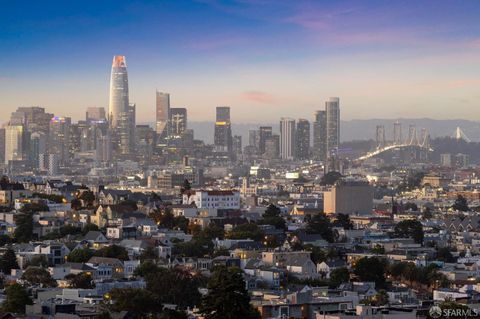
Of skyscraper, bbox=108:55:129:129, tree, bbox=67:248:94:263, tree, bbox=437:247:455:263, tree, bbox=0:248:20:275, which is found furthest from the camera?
skyscraper, bbox=108:55:129:129

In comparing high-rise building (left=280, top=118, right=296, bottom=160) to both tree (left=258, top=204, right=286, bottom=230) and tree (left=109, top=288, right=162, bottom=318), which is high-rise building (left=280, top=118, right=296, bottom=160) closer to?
tree (left=258, top=204, right=286, bottom=230)

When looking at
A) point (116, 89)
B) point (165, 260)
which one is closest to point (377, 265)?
point (165, 260)

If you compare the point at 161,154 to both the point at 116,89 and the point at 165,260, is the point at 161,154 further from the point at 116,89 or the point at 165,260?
the point at 165,260

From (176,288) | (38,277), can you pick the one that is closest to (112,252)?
(38,277)

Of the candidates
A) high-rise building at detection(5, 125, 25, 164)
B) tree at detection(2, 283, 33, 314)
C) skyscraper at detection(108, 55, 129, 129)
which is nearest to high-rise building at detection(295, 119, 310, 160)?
skyscraper at detection(108, 55, 129, 129)

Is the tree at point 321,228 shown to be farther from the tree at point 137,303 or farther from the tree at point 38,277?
the tree at point 137,303

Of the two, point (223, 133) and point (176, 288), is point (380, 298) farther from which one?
point (223, 133)
